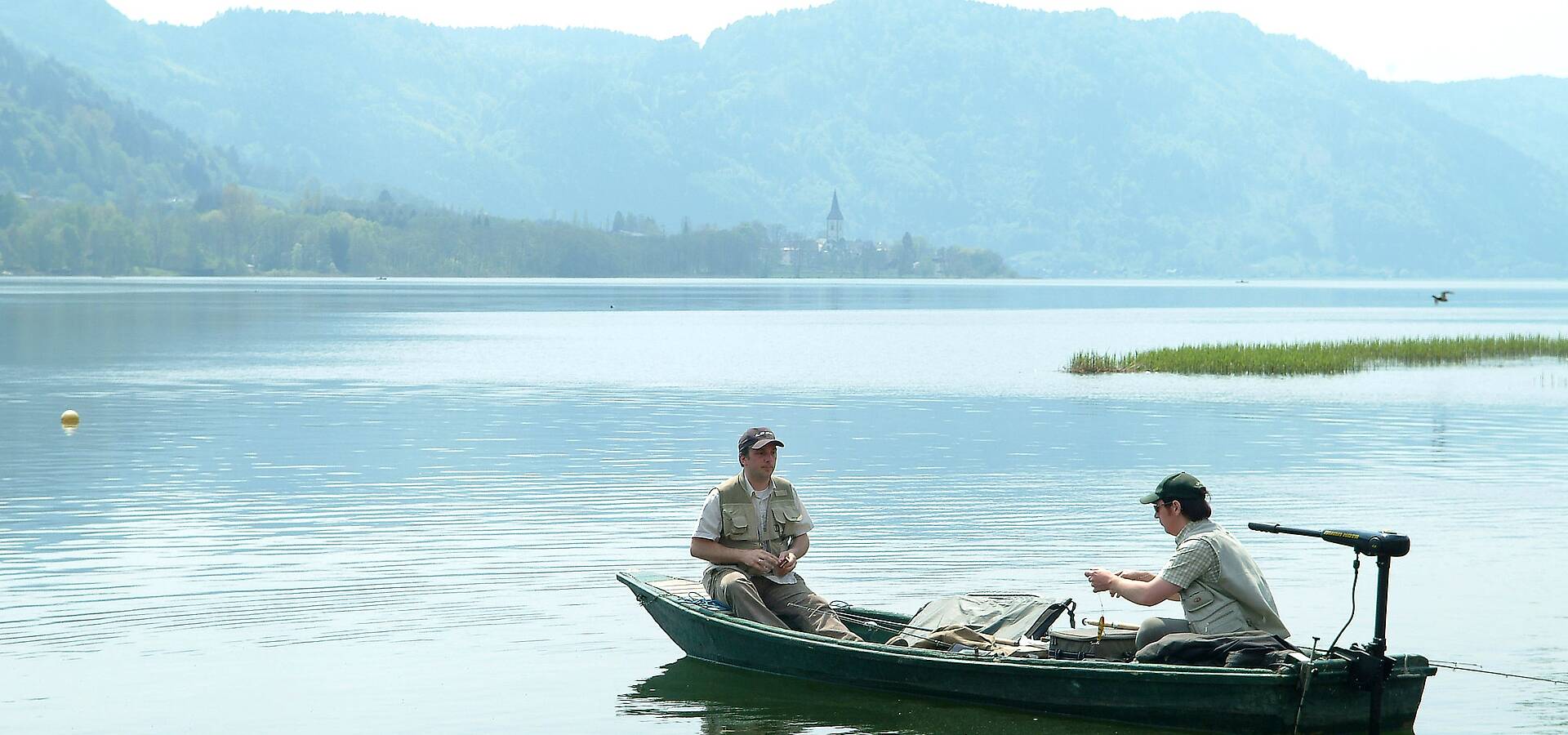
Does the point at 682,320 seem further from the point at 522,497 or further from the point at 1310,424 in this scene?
the point at 522,497

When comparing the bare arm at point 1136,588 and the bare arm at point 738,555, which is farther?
the bare arm at point 738,555

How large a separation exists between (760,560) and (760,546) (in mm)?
260

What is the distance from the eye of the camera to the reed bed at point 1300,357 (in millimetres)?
68188

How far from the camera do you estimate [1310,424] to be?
4703 cm

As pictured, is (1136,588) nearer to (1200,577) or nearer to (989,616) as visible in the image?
(1200,577)

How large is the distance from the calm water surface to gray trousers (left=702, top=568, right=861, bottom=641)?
2.15ft

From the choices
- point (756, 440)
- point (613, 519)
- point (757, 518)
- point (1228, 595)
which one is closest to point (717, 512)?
point (757, 518)

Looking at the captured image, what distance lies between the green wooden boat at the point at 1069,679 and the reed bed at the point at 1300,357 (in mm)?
52239

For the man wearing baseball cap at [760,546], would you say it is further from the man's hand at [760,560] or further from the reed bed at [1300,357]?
the reed bed at [1300,357]

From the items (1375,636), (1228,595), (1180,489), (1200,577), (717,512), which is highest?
(1180,489)

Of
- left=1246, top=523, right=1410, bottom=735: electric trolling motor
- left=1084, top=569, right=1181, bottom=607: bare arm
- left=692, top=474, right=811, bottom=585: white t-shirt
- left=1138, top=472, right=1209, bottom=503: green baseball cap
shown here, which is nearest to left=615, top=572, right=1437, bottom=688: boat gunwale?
left=1246, top=523, right=1410, bottom=735: electric trolling motor

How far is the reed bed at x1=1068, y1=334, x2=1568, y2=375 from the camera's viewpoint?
68188 mm

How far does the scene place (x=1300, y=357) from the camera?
6919 centimetres

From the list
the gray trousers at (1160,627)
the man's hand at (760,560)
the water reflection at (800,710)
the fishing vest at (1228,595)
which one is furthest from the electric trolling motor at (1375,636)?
the man's hand at (760,560)
